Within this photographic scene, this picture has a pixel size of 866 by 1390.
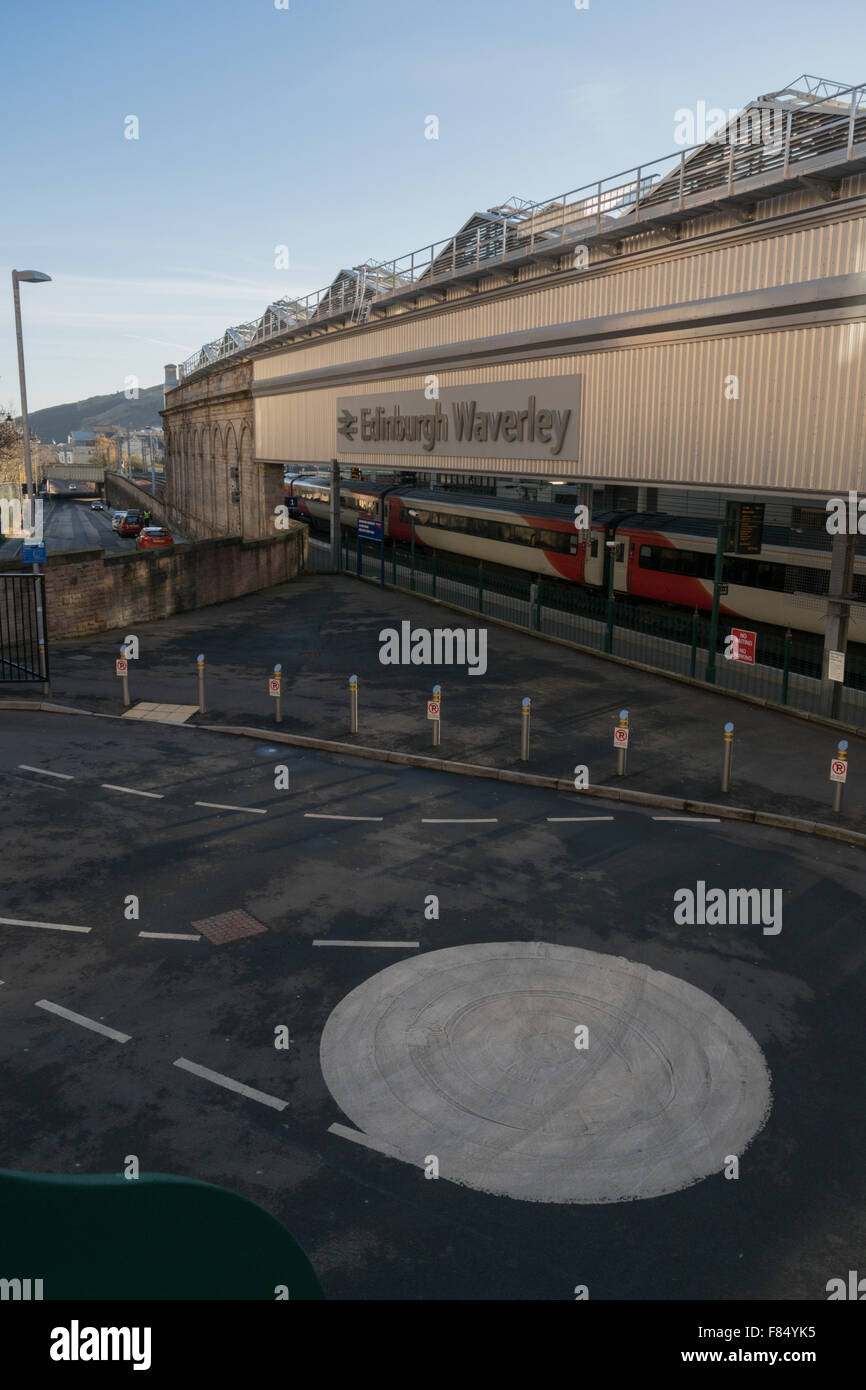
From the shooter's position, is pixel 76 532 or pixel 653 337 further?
pixel 76 532

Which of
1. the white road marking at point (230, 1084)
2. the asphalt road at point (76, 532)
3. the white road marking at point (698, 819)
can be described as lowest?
the white road marking at point (698, 819)

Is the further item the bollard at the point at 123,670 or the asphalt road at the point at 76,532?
the asphalt road at the point at 76,532

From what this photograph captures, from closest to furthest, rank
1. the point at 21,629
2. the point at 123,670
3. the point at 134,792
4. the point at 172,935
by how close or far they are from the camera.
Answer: the point at 172,935 → the point at 134,792 → the point at 123,670 → the point at 21,629

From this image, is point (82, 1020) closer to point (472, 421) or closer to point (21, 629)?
point (21, 629)

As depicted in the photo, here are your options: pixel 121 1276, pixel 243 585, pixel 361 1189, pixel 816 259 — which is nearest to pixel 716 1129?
pixel 361 1189

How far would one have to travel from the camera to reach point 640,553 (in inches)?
1255

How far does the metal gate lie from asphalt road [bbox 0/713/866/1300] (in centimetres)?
426

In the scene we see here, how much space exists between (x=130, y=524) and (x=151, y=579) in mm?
38506

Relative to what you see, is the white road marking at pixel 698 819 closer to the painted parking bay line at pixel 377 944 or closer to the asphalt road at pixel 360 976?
the asphalt road at pixel 360 976

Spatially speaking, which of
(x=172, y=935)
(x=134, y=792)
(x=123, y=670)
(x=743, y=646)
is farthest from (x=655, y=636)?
(x=172, y=935)

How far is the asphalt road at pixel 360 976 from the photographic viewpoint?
685 centimetres

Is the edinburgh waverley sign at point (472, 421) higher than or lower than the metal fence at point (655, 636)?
higher

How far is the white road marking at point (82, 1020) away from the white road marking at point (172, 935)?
1.58 m

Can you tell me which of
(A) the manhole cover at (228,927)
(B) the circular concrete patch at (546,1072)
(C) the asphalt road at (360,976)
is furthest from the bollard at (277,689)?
(B) the circular concrete patch at (546,1072)
